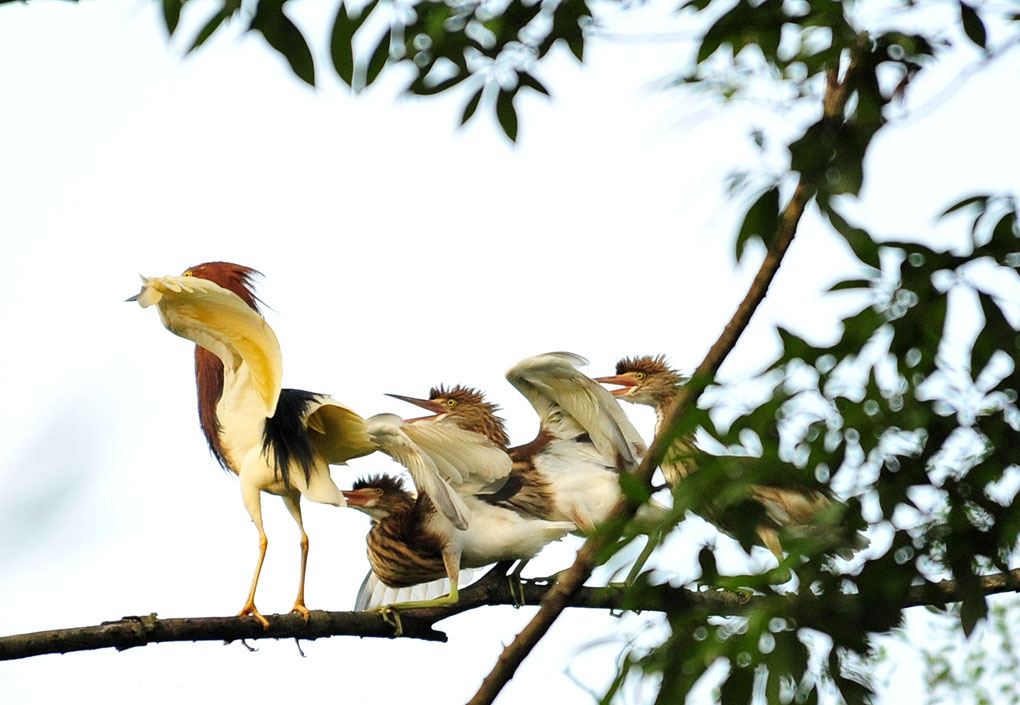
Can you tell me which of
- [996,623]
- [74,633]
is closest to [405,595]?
[74,633]

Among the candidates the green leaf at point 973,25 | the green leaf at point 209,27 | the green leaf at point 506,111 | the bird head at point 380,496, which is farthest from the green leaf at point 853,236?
the bird head at point 380,496

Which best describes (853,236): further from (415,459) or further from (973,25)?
(415,459)

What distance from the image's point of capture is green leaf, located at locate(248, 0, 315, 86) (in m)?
1.37

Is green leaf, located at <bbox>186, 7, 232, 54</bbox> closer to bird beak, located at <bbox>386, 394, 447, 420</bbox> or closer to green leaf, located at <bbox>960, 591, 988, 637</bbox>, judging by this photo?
green leaf, located at <bbox>960, 591, 988, 637</bbox>

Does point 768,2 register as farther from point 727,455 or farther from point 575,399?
point 575,399

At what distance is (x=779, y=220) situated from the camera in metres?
1.49

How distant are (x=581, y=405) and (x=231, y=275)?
105 cm

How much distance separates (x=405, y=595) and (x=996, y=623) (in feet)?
11.5

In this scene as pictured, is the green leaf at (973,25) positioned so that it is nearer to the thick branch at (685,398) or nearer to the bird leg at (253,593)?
the thick branch at (685,398)

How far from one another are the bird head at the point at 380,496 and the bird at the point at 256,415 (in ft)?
1.23

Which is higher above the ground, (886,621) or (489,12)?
(489,12)

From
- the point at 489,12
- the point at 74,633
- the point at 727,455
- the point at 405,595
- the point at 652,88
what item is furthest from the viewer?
the point at 405,595

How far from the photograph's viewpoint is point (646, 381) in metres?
4.35

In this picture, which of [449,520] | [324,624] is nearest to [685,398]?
[324,624]
